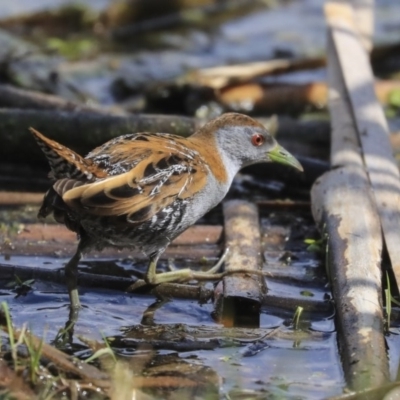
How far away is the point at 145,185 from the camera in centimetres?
466

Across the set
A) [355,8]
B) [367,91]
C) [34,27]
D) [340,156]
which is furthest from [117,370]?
[34,27]

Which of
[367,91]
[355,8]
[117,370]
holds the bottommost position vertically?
[117,370]

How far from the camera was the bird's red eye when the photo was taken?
561 centimetres

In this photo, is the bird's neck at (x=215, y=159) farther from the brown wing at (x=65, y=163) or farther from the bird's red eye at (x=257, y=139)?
the brown wing at (x=65, y=163)

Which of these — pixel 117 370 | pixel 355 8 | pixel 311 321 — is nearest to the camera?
pixel 117 370

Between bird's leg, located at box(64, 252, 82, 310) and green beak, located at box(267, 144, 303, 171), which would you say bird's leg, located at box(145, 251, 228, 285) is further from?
green beak, located at box(267, 144, 303, 171)

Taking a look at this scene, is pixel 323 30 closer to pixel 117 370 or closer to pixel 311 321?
pixel 311 321

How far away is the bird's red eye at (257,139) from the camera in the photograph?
5.61m

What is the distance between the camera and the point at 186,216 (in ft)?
16.2

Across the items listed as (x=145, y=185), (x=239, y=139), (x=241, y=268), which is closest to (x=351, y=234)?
(x=241, y=268)

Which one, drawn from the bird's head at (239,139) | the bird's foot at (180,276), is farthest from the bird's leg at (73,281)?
the bird's head at (239,139)

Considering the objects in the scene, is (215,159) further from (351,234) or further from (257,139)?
(351,234)

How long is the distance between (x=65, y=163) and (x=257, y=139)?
1.53 metres

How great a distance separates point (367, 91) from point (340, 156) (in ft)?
2.94
